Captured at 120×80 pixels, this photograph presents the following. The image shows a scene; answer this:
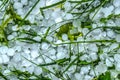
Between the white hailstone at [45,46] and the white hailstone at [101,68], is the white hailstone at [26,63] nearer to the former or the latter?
the white hailstone at [45,46]

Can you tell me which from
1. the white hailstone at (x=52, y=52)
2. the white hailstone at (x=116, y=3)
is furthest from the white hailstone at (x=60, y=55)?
the white hailstone at (x=116, y=3)

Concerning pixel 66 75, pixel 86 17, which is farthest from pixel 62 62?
pixel 86 17

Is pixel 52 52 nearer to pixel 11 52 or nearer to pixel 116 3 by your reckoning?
pixel 11 52

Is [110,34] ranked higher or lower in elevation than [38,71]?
higher

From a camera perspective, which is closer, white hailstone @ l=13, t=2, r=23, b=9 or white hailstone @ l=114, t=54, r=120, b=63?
white hailstone @ l=114, t=54, r=120, b=63

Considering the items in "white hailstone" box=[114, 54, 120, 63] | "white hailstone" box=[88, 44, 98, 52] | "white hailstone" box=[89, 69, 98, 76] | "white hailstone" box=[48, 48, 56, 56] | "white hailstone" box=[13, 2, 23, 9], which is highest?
"white hailstone" box=[13, 2, 23, 9]

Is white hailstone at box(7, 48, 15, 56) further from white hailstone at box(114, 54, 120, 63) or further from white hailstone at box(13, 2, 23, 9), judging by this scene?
white hailstone at box(114, 54, 120, 63)

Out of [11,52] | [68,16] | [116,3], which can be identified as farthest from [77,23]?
[11,52]

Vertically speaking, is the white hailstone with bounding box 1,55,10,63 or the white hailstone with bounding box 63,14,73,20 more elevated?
the white hailstone with bounding box 63,14,73,20

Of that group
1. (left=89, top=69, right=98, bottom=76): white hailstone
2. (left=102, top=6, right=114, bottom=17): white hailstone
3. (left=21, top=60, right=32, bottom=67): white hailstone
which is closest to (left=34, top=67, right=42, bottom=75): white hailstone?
(left=21, top=60, right=32, bottom=67): white hailstone

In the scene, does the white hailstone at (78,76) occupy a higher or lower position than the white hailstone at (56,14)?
lower

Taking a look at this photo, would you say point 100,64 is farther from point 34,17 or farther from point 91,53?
point 34,17
